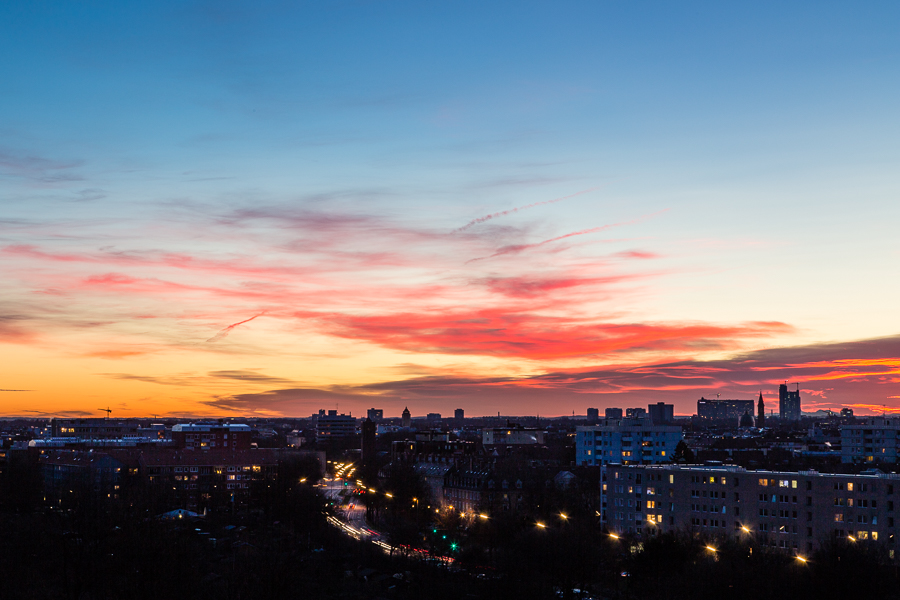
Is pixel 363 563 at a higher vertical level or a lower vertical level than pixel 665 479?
lower

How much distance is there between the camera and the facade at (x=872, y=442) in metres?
148

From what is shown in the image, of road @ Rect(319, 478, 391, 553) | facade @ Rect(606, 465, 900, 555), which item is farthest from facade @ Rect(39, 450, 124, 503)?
facade @ Rect(606, 465, 900, 555)

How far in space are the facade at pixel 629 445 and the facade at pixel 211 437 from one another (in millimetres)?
68467

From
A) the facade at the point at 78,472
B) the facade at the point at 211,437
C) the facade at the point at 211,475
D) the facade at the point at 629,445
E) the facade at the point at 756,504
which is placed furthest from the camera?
the facade at the point at 211,437

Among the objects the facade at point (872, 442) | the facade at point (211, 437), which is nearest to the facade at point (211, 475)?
the facade at point (211, 437)

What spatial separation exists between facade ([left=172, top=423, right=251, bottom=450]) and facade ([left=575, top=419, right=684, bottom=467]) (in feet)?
225

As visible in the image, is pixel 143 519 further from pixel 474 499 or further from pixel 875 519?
pixel 875 519

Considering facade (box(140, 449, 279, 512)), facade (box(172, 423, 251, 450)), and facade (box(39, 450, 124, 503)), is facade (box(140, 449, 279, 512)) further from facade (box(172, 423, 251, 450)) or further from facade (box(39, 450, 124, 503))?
facade (box(172, 423, 251, 450))

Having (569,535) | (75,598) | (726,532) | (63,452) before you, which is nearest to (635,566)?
(569,535)

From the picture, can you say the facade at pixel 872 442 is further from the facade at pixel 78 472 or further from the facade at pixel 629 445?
the facade at pixel 78 472

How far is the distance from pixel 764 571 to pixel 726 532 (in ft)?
55.1

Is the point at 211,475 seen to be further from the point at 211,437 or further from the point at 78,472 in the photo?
the point at 211,437

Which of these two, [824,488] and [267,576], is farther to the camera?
[824,488]

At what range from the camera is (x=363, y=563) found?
3219 inches
